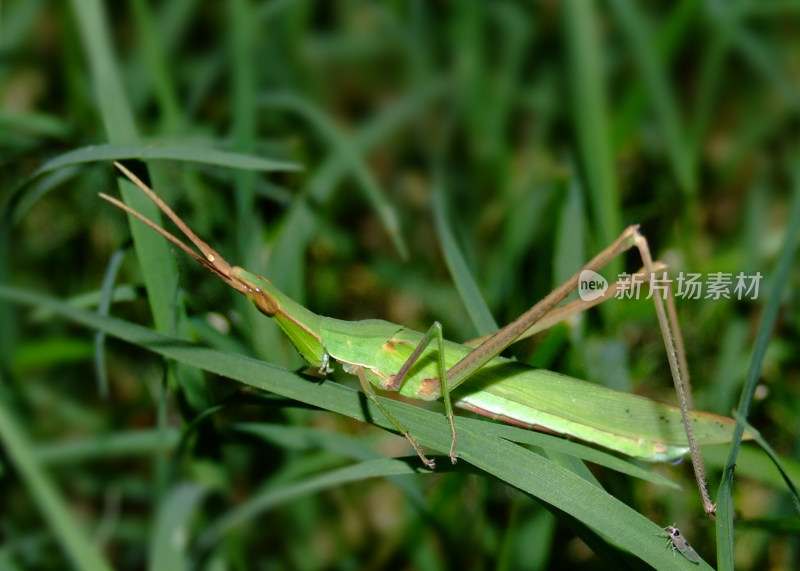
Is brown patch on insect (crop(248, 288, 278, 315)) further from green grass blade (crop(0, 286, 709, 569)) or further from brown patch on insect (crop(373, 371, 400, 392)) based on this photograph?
brown patch on insect (crop(373, 371, 400, 392))

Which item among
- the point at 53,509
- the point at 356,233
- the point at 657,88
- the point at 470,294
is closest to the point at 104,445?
the point at 53,509

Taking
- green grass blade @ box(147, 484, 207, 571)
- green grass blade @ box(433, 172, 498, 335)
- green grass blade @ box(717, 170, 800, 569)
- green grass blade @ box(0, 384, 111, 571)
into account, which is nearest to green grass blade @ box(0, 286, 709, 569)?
green grass blade @ box(717, 170, 800, 569)

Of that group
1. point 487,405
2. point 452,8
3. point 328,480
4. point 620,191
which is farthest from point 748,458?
point 452,8

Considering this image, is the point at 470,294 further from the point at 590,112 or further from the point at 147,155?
the point at 590,112

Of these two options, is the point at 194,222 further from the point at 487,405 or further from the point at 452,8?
the point at 452,8

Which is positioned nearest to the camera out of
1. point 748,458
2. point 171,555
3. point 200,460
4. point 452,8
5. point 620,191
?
point 748,458

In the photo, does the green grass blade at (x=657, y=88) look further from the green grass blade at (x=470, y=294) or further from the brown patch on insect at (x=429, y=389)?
the brown patch on insect at (x=429, y=389)

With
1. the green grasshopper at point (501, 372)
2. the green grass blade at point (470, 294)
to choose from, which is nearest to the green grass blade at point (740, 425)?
the green grasshopper at point (501, 372)
